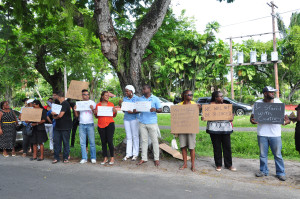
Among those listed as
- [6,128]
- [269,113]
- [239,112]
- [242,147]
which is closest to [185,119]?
[269,113]

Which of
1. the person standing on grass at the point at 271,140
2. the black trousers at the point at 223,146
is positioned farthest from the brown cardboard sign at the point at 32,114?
the person standing on grass at the point at 271,140

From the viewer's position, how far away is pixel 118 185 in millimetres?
4863

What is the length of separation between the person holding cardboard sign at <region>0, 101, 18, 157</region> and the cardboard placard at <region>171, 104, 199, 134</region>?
5184 mm

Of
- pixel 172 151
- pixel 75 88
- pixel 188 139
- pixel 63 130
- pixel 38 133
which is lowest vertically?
pixel 172 151

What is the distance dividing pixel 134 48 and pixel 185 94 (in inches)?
83.8

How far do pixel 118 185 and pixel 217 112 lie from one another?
2.50 metres

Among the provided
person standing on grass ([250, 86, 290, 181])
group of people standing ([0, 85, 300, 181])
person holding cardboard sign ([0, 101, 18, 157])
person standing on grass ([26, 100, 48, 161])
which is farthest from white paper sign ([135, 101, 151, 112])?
person holding cardboard sign ([0, 101, 18, 157])

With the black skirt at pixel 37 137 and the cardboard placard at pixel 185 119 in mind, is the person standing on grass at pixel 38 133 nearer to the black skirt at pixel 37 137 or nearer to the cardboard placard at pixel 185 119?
the black skirt at pixel 37 137

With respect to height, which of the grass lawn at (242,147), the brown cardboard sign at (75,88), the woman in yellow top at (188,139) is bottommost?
the grass lawn at (242,147)

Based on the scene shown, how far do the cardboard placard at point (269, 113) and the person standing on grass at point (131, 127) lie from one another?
9.34 feet

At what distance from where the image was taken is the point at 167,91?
3212 cm

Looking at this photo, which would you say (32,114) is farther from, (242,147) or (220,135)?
(242,147)

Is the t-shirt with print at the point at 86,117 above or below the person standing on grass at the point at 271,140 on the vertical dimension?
above

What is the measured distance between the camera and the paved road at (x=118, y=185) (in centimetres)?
435
